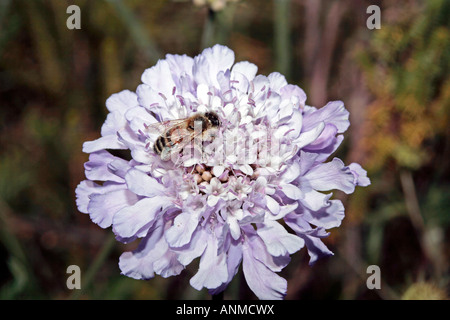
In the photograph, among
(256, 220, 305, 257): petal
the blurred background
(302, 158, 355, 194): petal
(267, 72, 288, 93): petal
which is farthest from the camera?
the blurred background

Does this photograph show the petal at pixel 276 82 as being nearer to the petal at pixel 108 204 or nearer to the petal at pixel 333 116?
the petal at pixel 333 116

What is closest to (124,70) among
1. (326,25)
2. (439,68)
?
(326,25)

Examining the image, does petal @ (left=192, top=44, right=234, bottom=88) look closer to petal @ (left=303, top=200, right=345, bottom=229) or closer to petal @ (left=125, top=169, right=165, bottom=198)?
petal @ (left=125, top=169, right=165, bottom=198)

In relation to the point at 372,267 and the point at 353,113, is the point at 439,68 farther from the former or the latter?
the point at 372,267

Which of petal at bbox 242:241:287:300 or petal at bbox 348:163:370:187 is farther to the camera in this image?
petal at bbox 348:163:370:187
